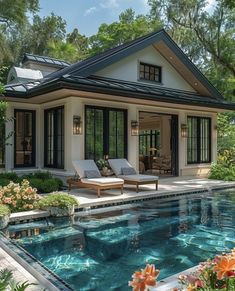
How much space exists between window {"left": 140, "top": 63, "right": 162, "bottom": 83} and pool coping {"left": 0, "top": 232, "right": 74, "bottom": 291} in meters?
9.99

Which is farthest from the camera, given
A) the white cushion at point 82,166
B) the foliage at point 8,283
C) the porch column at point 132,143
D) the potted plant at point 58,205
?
the porch column at point 132,143

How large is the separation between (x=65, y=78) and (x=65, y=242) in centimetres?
516

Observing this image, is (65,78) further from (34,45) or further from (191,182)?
(34,45)

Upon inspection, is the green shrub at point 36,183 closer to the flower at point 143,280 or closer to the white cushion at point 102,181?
the white cushion at point 102,181

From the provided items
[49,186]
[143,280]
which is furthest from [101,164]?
[143,280]

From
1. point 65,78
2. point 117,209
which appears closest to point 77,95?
point 65,78

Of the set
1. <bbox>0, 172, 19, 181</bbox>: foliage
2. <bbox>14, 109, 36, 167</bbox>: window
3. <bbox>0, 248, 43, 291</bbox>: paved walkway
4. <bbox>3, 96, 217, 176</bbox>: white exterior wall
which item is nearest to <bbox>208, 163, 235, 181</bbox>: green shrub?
<bbox>3, 96, 217, 176</bbox>: white exterior wall

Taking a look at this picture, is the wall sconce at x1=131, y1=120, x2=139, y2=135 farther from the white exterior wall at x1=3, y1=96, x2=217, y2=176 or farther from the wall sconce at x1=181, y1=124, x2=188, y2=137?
the wall sconce at x1=181, y1=124, x2=188, y2=137

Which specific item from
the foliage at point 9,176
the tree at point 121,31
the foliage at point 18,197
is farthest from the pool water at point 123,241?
the tree at point 121,31

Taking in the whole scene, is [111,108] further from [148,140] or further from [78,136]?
[148,140]

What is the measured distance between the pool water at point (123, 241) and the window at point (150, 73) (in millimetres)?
6980

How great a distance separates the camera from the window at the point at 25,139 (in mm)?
12523

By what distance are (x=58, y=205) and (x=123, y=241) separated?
1.94 meters

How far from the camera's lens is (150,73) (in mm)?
14312
